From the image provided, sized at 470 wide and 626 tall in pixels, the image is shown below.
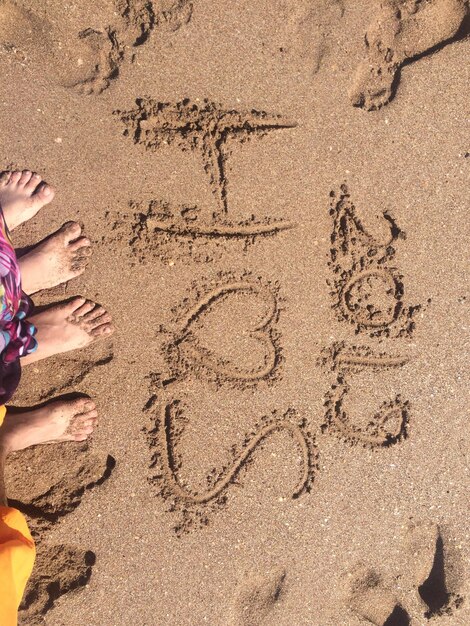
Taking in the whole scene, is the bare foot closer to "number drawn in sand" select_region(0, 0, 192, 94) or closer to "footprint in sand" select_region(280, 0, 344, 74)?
"number drawn in sand" select_region(0, 0, 192, 94)

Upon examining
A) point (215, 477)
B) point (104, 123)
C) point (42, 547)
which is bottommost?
point (42, 547)

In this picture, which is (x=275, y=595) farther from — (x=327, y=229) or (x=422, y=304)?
(x=327, y=229)

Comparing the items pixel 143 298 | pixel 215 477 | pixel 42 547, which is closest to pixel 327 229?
pixel 143 298

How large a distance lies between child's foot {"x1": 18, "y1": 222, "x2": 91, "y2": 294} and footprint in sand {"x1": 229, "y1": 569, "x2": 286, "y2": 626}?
156 cm

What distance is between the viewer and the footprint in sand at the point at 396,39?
7.40ft

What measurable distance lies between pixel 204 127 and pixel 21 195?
825 millimetres

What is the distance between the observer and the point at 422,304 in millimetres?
2309

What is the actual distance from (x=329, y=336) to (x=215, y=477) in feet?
2.64

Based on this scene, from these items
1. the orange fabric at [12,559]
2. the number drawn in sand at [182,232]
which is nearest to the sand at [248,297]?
the number drawn in sand at [182,232]

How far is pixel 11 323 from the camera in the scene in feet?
6.51

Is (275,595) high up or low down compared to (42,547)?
down

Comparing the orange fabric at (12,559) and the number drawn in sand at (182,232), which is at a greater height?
the number drawn in sand at (182,232)

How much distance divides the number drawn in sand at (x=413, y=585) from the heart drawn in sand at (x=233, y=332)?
1.03 meters

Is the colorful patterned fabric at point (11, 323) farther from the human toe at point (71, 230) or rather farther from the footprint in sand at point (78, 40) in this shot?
the footprint in sand at point (78, 40)
